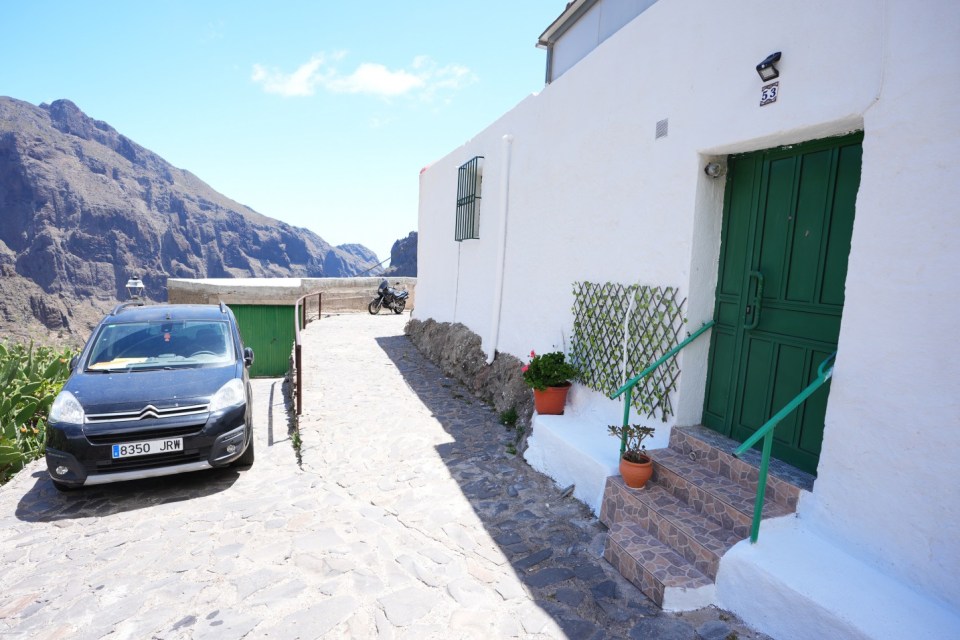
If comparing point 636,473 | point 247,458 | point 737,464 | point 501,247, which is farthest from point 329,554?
point 501,247

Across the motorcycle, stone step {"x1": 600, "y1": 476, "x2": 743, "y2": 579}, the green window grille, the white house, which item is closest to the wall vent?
the white house

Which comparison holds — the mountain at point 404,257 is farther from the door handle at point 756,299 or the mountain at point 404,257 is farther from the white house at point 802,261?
the door handle at point 756,299

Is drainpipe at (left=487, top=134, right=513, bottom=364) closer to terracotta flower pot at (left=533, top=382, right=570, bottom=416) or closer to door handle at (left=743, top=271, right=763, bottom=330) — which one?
terracotta flower pot at (left=533, top=382, right=570, bottom=416)

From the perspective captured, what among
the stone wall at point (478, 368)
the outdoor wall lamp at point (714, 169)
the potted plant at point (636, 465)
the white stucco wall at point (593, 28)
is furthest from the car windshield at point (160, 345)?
the white stucco wall at point (593, 28)

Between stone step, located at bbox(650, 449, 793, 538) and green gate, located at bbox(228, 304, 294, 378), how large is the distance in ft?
34.3

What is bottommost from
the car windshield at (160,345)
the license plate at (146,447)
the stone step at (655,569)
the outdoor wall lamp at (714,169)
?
the stone step at (655,569)

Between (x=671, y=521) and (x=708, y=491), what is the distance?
33cm

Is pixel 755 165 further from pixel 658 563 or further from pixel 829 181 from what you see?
pixel 658 563

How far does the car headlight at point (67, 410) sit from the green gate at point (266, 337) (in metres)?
8.06

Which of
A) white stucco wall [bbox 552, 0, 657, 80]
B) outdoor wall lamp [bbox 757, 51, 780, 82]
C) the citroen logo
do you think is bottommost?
the citroen logo

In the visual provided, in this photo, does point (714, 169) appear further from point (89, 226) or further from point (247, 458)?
point (89, 226)

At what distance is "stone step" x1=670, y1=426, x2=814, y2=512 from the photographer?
9.82 ft

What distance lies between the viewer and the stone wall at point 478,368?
20.8 feet

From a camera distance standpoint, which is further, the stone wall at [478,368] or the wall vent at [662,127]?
the stone wall at [478,368]
